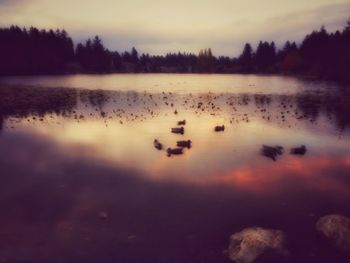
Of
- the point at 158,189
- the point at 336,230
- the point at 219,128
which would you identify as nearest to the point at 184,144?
the point at 219,128

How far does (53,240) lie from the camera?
8781mm

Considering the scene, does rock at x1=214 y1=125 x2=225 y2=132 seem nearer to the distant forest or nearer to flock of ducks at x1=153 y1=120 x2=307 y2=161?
flock of ducks at x1=153 y1=120 x2=307 y2=161

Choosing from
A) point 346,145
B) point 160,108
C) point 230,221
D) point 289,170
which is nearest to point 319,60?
point 160,108

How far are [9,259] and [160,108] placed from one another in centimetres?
2594

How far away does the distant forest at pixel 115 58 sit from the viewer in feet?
270

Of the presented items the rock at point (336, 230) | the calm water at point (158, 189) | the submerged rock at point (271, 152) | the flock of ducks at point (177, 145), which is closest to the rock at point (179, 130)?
the flock of ducks at point (177, 145)

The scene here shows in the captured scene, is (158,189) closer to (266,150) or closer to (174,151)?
(174,151)

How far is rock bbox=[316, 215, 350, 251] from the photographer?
27.7 feet

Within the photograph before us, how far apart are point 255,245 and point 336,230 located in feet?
8.42

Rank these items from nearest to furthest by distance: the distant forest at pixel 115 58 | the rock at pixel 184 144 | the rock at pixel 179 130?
the rock at pixel 184 144, the rock at pixel 179 130, the distant forest at pixel 115 58

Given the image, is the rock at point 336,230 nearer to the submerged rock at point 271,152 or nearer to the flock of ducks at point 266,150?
the flock of ducks at point 266,150

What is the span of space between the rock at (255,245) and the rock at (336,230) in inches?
53.8

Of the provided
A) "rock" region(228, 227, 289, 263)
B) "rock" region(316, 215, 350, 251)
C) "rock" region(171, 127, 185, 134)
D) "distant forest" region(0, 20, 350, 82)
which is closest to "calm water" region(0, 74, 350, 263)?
"rock" region(316, 215, 350, 251)

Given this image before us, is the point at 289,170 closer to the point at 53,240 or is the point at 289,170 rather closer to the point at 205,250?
the point at 205,250
